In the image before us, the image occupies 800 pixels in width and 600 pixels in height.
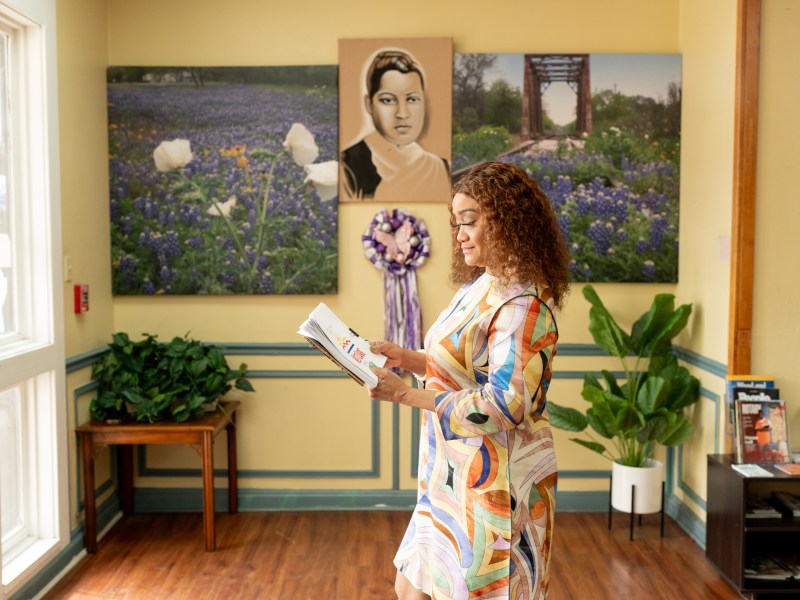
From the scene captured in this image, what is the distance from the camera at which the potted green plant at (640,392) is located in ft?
12.0

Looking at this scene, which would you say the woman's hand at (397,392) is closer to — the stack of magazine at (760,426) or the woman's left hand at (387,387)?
the woman's left hand at (387,387)

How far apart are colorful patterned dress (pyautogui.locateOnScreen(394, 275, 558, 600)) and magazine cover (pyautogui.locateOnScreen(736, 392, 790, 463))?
154 cm

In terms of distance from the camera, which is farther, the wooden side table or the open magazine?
the wooden side table

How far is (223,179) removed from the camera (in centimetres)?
402

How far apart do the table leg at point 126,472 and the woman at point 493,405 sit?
8.08ft

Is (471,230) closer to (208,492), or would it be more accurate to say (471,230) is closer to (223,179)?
(208,492)

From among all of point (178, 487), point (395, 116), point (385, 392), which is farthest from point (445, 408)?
point (178, 487)

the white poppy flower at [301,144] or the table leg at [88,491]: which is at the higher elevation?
the white poppy flower at [301,144]

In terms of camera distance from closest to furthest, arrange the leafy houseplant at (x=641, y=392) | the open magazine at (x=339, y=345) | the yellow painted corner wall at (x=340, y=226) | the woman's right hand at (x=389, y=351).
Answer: the open magazine at (x=339, y=345) → the woman's right hand at (x=389, y=351) → the leafy houseplant at (x=641, y=392) → the yellow painted corner wall at (x=340, y=226)

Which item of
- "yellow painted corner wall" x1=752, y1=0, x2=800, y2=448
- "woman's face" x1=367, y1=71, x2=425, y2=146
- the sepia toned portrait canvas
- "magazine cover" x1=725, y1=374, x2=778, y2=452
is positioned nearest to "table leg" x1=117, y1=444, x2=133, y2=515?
the sepia toned portrait canvas

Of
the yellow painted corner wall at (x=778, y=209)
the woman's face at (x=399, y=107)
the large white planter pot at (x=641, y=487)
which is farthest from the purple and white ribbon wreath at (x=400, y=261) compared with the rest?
the yellow painted corner wall at (x=778, y=209)

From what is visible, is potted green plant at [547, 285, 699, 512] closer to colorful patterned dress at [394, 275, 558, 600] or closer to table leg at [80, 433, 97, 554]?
colorful patterned dress at [394, 275, 558, 600]

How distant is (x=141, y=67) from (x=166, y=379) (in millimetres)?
1569

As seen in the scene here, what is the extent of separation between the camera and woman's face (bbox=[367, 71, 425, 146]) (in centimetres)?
398
